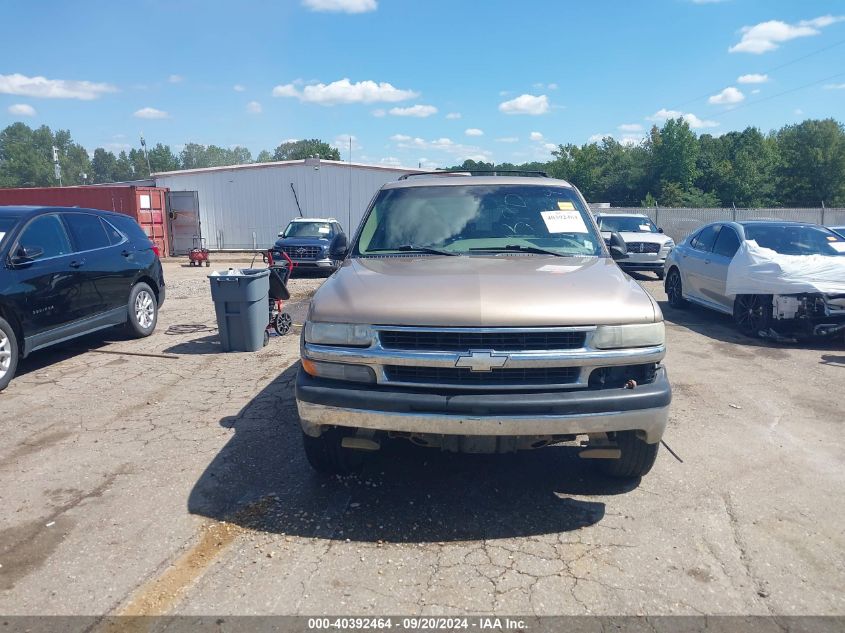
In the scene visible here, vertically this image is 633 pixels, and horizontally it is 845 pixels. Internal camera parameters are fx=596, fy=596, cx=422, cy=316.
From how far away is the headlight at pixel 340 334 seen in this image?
3271 millimetres

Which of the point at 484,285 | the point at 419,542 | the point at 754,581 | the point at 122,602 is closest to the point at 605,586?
the point at 754,581

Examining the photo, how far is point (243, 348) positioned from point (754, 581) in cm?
615

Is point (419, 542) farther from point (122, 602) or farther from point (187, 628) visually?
point (122, 602)

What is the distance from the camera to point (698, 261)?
10.0 metres

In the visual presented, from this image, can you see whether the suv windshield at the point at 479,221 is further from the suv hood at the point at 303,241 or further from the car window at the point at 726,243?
the suv hood at the point at 303,241

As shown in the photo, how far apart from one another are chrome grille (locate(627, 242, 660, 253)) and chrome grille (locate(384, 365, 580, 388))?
1288 centimetres

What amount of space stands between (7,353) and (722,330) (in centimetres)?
926

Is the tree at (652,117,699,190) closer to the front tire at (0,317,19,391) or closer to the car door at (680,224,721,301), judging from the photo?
the car door at (680,224,721,301)

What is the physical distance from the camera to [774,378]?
21.3ft

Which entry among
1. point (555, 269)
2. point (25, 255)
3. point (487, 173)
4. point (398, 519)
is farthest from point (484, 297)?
point (25, 255)

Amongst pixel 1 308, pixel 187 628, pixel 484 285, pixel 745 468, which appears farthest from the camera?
pixel 1 308

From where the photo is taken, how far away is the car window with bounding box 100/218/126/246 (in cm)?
795

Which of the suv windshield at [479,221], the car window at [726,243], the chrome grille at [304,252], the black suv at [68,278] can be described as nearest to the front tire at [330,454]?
the suv windshield at [479,221]

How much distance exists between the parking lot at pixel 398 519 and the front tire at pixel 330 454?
0.10 meters
